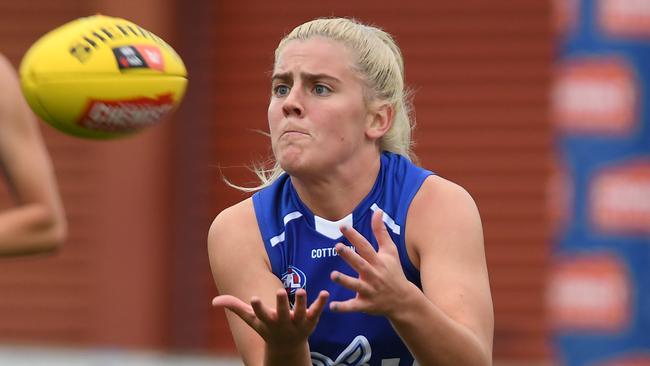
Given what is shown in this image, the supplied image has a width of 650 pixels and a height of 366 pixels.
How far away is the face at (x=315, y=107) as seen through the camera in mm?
4211

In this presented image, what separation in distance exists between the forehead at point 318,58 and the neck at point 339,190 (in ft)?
0.96

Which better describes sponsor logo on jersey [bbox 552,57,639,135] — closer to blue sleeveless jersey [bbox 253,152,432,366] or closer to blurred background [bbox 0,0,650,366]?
blurred background [bbox 0,0,650,366]

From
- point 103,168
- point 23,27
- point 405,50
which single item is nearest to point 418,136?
point 405,50

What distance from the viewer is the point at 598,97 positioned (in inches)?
299

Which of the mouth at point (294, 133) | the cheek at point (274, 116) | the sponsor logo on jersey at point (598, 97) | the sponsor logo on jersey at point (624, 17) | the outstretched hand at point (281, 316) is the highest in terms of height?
the sponsor logo on jersey at point (624, 17)

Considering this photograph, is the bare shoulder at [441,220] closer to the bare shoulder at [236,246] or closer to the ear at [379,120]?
the ear at [379,120]

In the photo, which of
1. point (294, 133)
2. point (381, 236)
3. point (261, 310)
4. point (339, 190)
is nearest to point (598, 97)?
point (339, 190)

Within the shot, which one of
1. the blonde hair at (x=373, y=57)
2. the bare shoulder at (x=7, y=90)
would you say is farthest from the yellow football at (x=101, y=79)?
the blonde hair at (x=373, y=57)

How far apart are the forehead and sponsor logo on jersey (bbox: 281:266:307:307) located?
596 millimetres

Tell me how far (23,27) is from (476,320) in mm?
7994

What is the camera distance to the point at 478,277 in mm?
4195

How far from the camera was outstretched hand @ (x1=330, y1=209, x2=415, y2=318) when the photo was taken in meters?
3.68

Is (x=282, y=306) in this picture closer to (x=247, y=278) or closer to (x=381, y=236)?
(x=381, y=236)

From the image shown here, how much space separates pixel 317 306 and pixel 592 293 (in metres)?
4.12
